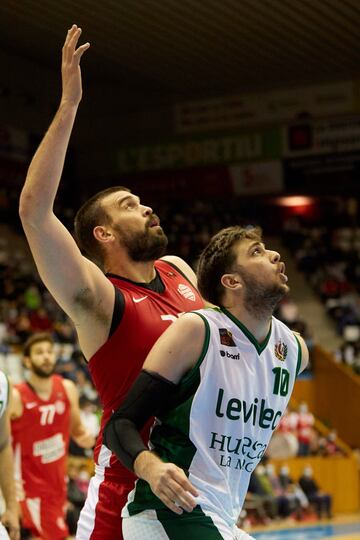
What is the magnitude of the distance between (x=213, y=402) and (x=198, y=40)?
2091 cm

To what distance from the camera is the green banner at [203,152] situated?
29125mm

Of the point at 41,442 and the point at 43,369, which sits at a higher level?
the point at 43,369

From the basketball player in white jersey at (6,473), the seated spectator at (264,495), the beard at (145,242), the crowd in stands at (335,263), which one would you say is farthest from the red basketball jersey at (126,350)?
the crowd in stands at (335,263)

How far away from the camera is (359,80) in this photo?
27.2 meters

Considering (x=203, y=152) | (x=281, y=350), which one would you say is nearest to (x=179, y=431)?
(x=281, y=350)

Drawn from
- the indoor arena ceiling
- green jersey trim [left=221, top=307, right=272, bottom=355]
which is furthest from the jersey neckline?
the indoor arena ceiling

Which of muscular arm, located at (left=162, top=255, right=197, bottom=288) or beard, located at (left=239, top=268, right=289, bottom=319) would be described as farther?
muscular arm, located at (left=162, top=255, right=197, bottom=288)

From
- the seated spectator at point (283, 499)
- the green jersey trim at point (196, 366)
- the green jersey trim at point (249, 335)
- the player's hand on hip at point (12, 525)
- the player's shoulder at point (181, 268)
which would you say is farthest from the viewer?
the seated spectator at point (283, 499)

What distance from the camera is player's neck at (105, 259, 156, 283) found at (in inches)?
176

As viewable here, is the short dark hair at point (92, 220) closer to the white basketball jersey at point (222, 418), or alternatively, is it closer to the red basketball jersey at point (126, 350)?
the red basketball jersey at point (126, 350)

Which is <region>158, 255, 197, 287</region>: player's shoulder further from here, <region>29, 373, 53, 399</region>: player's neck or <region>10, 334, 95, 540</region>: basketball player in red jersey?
<region>29, 373, 53, 399</region>: player's neck

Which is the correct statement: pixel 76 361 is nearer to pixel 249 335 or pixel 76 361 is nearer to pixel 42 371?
pixel 42 371

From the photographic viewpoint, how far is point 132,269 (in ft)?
14.6

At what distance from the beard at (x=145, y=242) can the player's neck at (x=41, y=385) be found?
4.99 meters
